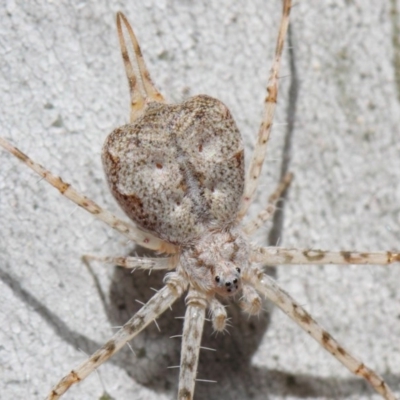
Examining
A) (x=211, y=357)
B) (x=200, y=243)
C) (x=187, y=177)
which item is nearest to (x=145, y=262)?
(x=200, y=243)

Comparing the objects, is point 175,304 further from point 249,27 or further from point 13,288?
point 249,27

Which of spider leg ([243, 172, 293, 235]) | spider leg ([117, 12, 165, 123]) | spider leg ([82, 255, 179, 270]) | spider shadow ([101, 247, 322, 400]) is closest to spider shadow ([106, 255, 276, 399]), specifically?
spider shadow ([101, 247, 322, 400])

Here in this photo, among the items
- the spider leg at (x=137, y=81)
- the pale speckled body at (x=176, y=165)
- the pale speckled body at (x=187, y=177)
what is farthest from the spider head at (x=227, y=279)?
the spider leg at (x=137, y=81)

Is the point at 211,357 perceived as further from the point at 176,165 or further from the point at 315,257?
the point at 176,165

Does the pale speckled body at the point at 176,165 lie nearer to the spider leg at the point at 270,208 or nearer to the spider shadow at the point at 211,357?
the spider leg at the point at 270,208

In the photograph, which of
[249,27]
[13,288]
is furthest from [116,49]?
[13,288]

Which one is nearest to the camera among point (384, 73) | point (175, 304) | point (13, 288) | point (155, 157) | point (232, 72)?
point (155, 157)
